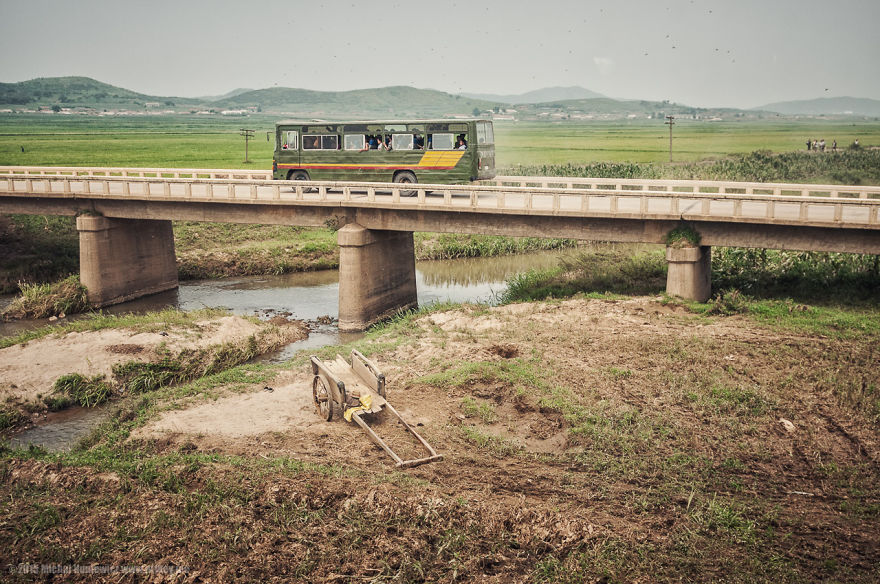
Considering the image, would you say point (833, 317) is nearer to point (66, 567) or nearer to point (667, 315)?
point (667, 315)

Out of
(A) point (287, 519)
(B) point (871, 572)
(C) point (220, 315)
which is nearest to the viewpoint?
(B) point (871, 572)

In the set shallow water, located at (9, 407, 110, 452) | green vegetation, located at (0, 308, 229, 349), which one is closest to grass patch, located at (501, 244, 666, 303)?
green vegetation, located at (0, 308, 229, 349)

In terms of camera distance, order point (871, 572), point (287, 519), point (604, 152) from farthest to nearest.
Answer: point (604, 152) < point (287, 519) < point (871, 572)

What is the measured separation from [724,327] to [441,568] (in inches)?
560

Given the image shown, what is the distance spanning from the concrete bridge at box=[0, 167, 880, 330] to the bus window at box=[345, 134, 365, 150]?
189 cm

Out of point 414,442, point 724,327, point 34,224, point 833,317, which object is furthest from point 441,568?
point 34,224

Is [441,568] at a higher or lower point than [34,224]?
lower

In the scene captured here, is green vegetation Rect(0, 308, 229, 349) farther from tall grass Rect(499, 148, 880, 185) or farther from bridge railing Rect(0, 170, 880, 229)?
tall grass Rect(499, 148, 880, 185)

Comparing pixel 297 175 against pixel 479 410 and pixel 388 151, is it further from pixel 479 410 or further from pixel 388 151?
pixel 479 410

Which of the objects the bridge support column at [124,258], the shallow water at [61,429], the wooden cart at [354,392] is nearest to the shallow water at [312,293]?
the bridge support column at [124,258]

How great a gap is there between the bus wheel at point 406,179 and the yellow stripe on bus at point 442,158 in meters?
0.80

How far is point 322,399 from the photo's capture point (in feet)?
54.1

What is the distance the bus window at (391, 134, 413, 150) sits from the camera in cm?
2952

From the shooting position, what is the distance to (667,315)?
2312 centimetres
